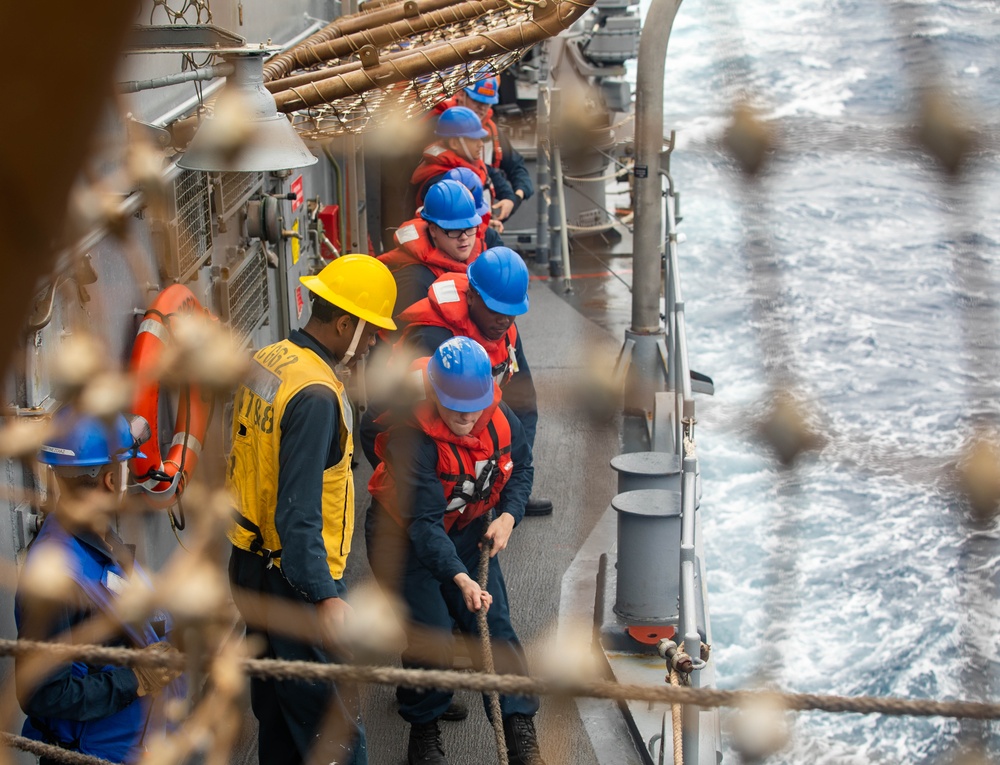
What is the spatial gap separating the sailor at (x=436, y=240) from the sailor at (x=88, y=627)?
2426 millimetres

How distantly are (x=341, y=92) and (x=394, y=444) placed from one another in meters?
1.33

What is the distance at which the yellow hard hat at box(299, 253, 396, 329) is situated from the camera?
11.4 feet

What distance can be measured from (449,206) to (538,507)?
196cm

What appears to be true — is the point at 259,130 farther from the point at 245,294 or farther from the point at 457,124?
the point at 457,124

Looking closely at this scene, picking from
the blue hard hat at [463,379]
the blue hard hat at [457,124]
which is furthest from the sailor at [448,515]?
the blue hard hat at [457,124]

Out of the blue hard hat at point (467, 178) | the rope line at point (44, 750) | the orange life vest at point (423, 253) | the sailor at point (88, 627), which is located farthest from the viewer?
the blue hard hat at point (467, 178)

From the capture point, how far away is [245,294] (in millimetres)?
5512

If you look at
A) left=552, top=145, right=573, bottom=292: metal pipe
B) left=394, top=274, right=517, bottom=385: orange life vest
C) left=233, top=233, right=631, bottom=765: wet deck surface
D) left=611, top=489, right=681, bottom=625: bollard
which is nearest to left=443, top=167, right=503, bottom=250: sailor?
left=233, top=233, right=631, bottom=765: wet deck surface

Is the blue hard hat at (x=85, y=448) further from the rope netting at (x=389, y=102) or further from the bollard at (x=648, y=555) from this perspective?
the bollard at (x=648, y=555)

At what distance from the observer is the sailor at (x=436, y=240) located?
522 centimetres

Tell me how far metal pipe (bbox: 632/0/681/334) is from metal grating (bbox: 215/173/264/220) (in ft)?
6.42

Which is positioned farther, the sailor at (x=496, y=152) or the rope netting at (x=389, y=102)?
the sailor at (x=496, y=152)

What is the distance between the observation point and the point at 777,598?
3.83 ft

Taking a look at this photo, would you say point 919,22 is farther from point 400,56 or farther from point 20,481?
point 400,56
